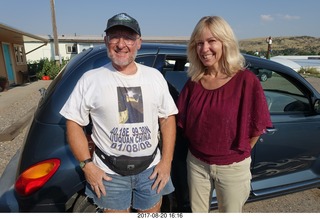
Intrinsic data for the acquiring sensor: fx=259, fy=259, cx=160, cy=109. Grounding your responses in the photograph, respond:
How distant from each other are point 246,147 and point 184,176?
675mm

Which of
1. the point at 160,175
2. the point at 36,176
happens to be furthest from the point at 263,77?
the point at 36,176

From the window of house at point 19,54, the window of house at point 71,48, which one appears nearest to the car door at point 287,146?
the window of house at point 19,54

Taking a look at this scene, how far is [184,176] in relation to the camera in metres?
2.19

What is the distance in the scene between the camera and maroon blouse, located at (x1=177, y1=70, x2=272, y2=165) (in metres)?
1.63

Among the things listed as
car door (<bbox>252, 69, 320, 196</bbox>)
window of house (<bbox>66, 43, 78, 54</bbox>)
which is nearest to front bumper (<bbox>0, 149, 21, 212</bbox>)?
car door (<bbox>252, 69, 320, 196</bbox>)

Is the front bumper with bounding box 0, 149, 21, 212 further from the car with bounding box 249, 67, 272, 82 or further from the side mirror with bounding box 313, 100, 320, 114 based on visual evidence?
the side mirror with bounding box 313, 100, 320, 114

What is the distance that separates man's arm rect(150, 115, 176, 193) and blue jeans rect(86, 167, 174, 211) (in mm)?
47

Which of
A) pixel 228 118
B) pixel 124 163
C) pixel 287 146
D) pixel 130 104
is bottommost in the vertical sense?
pixel 287 146

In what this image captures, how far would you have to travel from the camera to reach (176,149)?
2135 mm

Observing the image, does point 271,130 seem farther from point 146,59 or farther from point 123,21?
point 123,21

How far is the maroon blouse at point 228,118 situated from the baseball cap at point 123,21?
58 centimetres

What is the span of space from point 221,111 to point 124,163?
0.68 metres

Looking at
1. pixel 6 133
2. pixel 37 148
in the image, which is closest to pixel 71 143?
pixel 37 148

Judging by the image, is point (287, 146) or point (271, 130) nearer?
point (271, 130)
